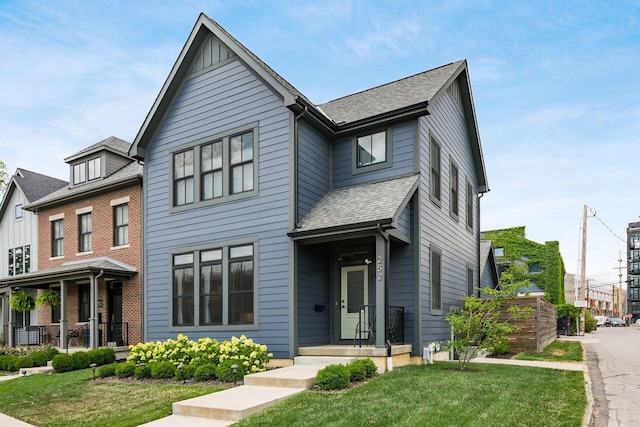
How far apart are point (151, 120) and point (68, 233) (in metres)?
7.47

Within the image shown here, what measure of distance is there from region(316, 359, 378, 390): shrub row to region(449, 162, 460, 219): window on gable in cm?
744

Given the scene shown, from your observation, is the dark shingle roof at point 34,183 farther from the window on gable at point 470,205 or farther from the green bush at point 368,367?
the green bush at point 368,367

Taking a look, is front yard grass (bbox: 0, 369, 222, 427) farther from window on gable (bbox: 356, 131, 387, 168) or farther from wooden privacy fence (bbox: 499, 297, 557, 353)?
wooden privacy fence (bbox: 499, 297, 557, 353)

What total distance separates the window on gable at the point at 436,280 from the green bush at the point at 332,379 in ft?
15.9

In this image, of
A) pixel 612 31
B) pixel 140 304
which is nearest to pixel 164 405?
pixel 140 304

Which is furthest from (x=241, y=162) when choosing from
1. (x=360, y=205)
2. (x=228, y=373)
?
(x=228, y=373)

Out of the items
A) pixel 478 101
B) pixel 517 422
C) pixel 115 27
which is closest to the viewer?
pixel 517 422

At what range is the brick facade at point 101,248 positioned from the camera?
17625 millimetres

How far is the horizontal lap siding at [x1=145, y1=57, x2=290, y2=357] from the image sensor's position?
42.0 feet

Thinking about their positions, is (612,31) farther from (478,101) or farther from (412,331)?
(412,331)

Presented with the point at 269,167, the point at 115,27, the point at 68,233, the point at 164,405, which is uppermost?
the point at 115,27

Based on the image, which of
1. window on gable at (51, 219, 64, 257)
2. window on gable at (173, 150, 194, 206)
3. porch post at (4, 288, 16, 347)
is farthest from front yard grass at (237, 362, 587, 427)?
porch post at (4, 288, 16, 347)

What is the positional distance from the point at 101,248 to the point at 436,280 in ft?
38.0

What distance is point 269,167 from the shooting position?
13227 mm
